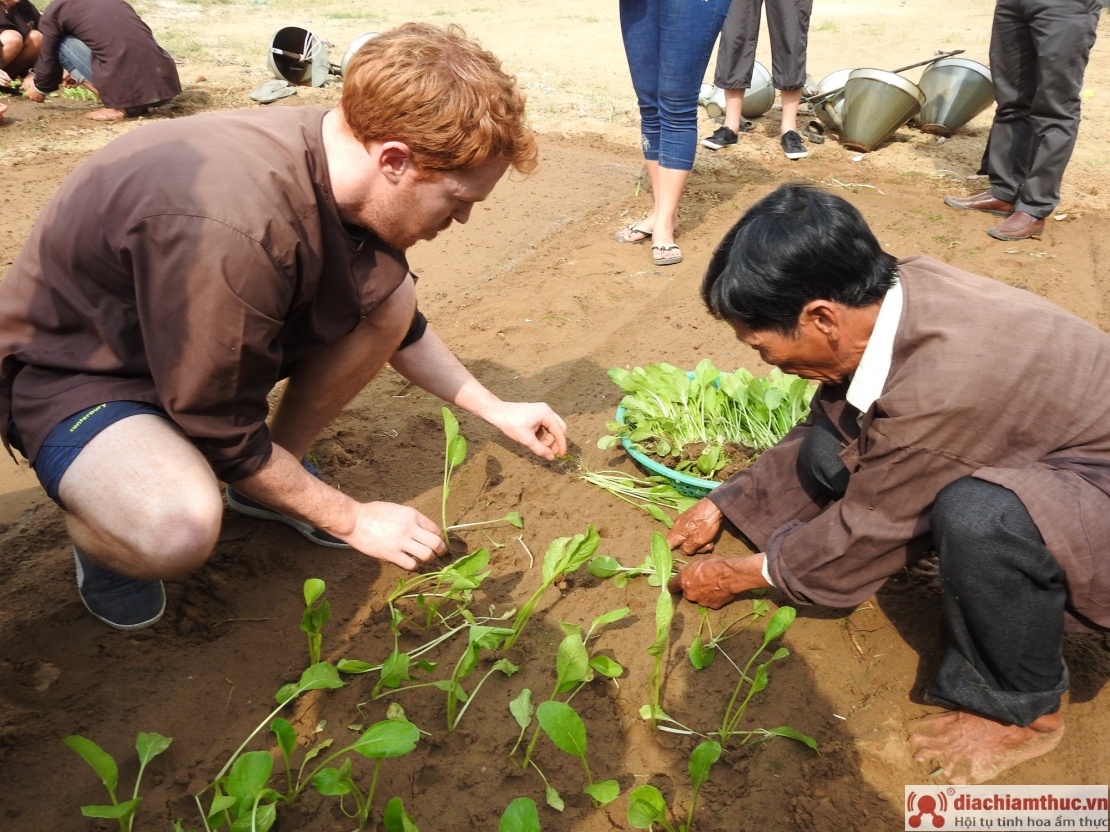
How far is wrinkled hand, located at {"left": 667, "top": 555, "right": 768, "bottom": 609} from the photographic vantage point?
7.18 ft

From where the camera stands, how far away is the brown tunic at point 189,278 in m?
1.71

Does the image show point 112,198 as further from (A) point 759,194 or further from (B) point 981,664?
(A) point 759,194

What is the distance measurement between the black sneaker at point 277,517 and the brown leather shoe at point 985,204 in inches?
160

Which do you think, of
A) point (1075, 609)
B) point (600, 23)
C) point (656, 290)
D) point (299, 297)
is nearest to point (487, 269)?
point (656, 290)

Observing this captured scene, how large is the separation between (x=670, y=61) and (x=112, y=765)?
349 cm

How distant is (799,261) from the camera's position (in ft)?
5.91

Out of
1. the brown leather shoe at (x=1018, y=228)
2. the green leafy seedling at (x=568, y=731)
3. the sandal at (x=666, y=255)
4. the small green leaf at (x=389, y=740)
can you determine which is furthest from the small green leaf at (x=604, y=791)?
the brown leather shoe at (x=1018, y=228)

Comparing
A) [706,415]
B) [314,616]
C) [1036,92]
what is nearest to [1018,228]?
[1036,92]

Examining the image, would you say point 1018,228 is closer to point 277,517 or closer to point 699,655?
point 699,655

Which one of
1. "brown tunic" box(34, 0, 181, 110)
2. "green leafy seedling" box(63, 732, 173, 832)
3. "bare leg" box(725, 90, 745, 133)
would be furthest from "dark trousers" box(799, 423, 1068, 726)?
"brown tunic" box(34, 0, 181, 110)

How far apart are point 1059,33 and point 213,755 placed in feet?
15.3

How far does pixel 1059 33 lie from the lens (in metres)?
4.31

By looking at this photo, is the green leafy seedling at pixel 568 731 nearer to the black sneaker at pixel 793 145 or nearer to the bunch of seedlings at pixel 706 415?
the bunch of seedlings at pixel 706 415

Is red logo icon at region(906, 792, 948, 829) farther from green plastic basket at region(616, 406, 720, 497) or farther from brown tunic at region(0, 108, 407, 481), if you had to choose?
brown tunic at region(0, 108, 407, 481)
